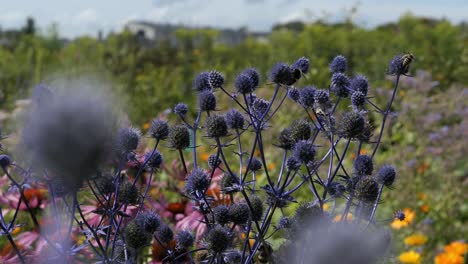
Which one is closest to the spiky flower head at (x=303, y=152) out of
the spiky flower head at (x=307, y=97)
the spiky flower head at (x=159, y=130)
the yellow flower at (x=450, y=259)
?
A: the spiky flower head at (x=307, y=97)

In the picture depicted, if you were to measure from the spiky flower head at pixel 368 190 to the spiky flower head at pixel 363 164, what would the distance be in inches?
1.8

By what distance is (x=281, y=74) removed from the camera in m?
0.97

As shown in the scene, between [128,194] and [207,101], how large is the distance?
23cm

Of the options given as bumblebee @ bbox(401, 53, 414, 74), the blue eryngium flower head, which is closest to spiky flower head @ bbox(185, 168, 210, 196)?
bumblebee @ bbox(401, 53, 414, 74)

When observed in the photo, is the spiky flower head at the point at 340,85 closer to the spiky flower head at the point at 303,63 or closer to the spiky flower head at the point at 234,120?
the spiky flower head at the point at 303,63

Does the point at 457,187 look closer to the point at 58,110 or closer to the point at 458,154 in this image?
the point at 458,154

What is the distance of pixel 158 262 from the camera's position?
1.32 metres

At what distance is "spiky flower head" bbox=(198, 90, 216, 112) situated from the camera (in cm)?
99

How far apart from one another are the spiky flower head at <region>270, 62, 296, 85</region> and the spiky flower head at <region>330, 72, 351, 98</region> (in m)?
0.09

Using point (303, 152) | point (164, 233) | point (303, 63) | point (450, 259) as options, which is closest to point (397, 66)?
point (303, 63)

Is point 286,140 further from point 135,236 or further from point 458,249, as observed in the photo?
point 458,249

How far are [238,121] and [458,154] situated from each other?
3.15 m

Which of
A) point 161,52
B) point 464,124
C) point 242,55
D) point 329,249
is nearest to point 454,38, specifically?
point 242,55

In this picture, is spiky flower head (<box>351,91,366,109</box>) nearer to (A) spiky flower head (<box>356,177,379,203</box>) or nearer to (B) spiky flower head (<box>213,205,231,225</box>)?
(A) spiky flower head (<box>356,177,379,203</box>)
